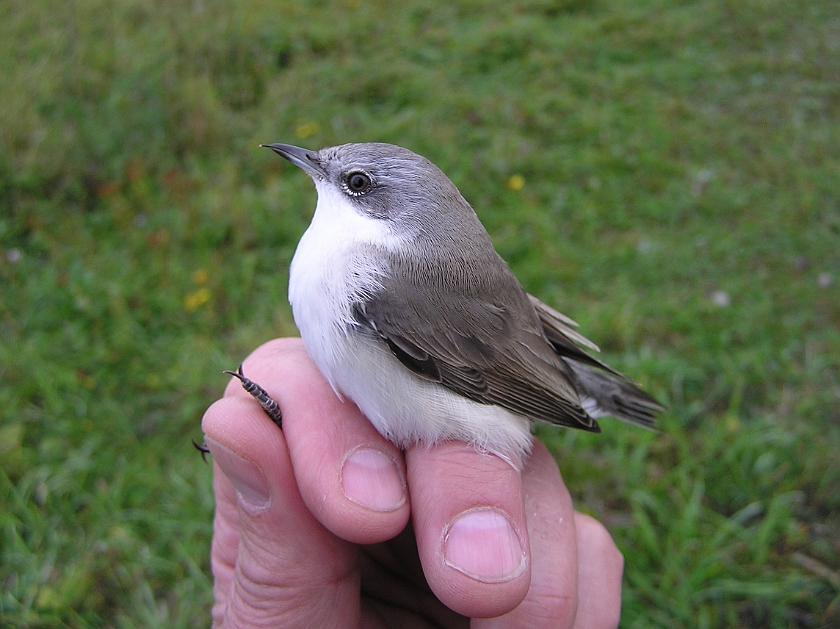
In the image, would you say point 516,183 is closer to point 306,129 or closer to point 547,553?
point 306,129

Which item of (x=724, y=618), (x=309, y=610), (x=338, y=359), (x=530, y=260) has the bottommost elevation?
(x=724, y=618)

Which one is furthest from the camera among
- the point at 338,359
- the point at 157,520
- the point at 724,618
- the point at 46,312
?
the point at 46,312

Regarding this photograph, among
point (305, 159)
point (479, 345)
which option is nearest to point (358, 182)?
point (305, 159)

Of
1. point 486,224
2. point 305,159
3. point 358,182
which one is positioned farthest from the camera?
point 486,224

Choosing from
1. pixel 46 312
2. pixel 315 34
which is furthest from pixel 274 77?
pixel 46 312

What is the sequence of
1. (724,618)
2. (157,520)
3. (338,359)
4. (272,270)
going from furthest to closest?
(272,270)
(157,520)
(724,618)
(338,359)

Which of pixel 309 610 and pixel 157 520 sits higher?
pixel 309 610

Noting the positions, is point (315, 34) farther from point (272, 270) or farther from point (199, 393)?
point (199, 393)
